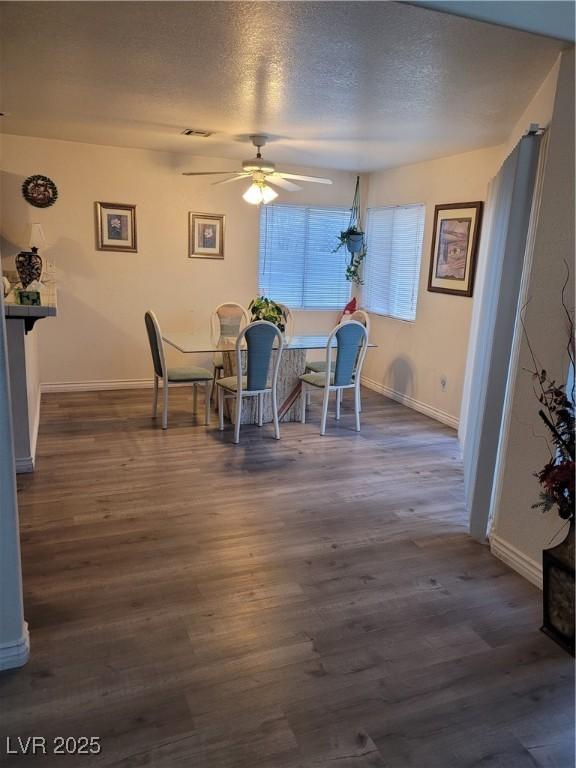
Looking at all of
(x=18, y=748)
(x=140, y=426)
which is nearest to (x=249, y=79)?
(x=140, y=426)

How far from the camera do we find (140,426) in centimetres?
464

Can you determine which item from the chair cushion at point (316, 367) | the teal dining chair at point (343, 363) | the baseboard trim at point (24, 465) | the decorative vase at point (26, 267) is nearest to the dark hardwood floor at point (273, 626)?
the baseboard trim at point (24, 465)

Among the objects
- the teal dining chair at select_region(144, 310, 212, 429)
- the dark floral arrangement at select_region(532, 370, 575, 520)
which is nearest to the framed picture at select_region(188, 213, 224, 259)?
the teal dining chair at select_region(144, 310, 212, 429)

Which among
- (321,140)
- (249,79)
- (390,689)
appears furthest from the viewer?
(321,140)

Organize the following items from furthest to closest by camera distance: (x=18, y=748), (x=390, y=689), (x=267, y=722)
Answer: (x=390, y=689)
(x=267, y=722)
(x=18, y=748)

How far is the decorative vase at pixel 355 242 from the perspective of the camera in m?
6.24

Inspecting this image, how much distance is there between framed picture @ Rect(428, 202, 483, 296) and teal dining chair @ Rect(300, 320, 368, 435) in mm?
1013

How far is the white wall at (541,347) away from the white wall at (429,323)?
223 centimetres

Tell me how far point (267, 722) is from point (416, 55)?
285 centimetres

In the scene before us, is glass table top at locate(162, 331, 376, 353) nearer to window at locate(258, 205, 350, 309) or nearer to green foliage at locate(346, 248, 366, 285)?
window at locate(258, 205, 350, 309)

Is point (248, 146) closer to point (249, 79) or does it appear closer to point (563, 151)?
point (249, 79)

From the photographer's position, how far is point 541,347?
2.51m

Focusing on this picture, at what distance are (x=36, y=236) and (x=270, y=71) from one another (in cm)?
298

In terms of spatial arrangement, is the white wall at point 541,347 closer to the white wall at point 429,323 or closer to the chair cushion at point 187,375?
the white wall at point 429,323
